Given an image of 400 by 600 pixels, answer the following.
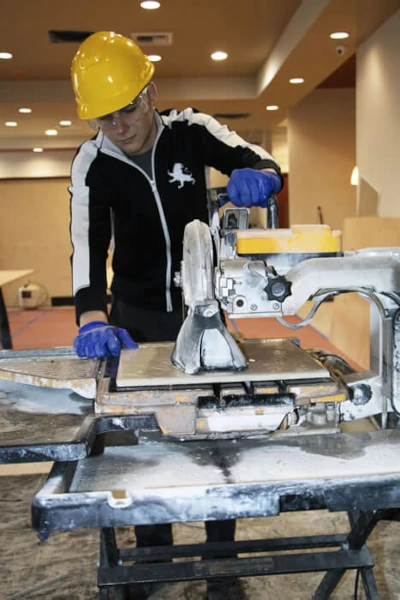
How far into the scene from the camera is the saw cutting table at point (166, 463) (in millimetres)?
865

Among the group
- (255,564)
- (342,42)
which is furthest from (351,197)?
(255,564)

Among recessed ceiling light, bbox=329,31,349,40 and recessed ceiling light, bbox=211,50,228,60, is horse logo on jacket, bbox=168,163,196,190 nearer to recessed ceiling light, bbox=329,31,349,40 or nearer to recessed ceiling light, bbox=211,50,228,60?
recessed ceiling light, bbox=329,31,349,40

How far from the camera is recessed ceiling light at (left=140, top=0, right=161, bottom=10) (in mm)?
4371

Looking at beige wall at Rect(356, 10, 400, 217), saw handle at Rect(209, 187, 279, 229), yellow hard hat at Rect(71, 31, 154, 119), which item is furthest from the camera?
beige wall at Rect(356, 10, 400, 217)

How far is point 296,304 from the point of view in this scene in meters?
1.06

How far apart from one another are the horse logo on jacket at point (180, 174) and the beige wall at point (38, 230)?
872 cm

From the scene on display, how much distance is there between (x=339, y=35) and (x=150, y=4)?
141 cm

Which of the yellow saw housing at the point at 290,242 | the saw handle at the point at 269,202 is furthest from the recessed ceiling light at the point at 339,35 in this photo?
the yellow saw housing at the point at 290,242

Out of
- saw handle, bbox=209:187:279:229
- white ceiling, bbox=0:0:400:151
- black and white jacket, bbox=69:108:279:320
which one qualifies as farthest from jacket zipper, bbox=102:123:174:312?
white ceiling, bbox=0:0:400:151

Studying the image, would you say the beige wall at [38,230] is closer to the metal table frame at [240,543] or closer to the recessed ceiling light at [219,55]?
the recessed ceiling light at [219,55]

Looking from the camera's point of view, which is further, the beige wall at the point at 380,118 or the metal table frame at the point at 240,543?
the beige wall at the point at 380,118

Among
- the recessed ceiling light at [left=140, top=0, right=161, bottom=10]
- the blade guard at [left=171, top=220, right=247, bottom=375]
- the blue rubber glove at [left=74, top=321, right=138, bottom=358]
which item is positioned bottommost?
the blue rubber glove at [left=74, top=321, right=138, bottom=358]

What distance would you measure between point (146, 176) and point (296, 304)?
37.2 inches

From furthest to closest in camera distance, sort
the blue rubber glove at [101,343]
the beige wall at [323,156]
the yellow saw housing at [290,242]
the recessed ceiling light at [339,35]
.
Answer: the beige wall at [323,156] → the recessed ceiling light at [339,35] → the blue rubber glove at [101,343] → the yellow saw housing at [290,242]
